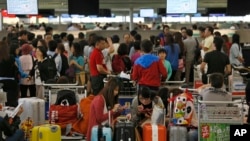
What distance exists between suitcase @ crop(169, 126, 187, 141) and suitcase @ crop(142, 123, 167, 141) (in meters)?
0.08

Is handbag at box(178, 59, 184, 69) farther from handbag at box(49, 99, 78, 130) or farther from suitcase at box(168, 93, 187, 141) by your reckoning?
suitcase at box(168, 93, 187, 141)

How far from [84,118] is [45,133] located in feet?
2.69

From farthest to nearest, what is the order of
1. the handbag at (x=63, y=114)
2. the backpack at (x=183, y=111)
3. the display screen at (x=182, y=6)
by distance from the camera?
the display screen at (x=182, y=6) → the handbag at (x=63, y=114) → the backpack at (x=183, y=111)

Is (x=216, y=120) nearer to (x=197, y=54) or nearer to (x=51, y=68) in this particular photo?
(x=51, y=68)

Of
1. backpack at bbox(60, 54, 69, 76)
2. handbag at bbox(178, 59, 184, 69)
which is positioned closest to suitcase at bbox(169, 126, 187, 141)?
backpack at bbox(60, 54, 69, 76)

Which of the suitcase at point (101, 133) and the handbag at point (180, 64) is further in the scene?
the handbag at point (180, 64)

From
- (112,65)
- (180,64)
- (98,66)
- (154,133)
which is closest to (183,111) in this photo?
(154,133)

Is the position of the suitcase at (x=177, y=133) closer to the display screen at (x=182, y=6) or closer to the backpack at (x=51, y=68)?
the backpack at (x=51, y=68)

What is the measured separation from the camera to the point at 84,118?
741 centimetres

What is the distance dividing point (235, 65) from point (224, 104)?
5189 millimetres

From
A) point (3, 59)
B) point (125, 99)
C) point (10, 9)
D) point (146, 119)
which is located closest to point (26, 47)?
point (3, 59)

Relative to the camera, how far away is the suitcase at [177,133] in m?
6.37

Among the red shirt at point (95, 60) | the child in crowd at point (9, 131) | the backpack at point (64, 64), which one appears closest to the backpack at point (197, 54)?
the backpack at point (64, 64)

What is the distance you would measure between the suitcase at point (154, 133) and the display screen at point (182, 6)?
367 inches
